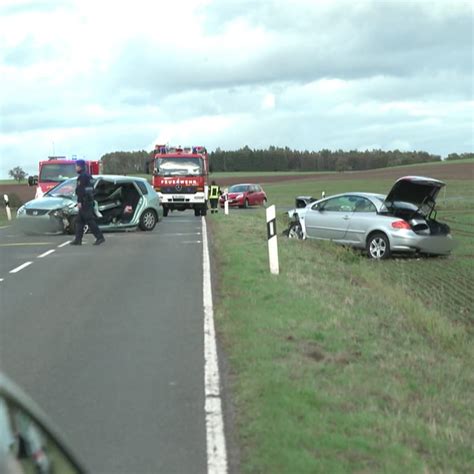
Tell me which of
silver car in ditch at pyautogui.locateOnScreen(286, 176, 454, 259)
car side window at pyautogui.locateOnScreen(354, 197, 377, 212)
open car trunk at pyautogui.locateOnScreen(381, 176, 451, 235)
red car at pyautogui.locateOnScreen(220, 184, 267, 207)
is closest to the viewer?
open car trunk at pyautogui.locateOnScreen(381, 176, 451, 235)

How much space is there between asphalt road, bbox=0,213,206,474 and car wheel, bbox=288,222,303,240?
612cm

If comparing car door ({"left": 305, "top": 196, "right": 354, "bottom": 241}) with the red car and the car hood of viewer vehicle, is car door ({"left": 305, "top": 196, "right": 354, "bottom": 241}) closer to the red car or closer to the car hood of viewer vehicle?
the car hood of viewer vehicle

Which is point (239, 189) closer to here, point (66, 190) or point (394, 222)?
point (66, 190)

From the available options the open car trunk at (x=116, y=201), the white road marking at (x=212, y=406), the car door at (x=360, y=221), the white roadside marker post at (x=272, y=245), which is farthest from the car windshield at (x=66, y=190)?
the white road marking at (x=212, y=406)

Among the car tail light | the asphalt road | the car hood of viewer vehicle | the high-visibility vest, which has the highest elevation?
the car hood of viewer vehicle

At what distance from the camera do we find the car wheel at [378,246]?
18.6m

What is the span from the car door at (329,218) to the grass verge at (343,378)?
6.93 metres

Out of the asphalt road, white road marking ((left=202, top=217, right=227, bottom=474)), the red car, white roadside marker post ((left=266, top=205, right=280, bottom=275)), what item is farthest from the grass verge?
the red car

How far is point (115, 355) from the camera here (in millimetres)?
7918

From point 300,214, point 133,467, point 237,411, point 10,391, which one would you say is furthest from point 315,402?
point 300,214

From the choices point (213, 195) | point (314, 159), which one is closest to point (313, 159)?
point (314, 159)

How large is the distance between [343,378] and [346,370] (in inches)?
11.5

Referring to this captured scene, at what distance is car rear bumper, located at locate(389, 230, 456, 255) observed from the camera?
1825cm

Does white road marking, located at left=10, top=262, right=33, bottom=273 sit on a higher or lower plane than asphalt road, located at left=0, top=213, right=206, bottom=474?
lower
